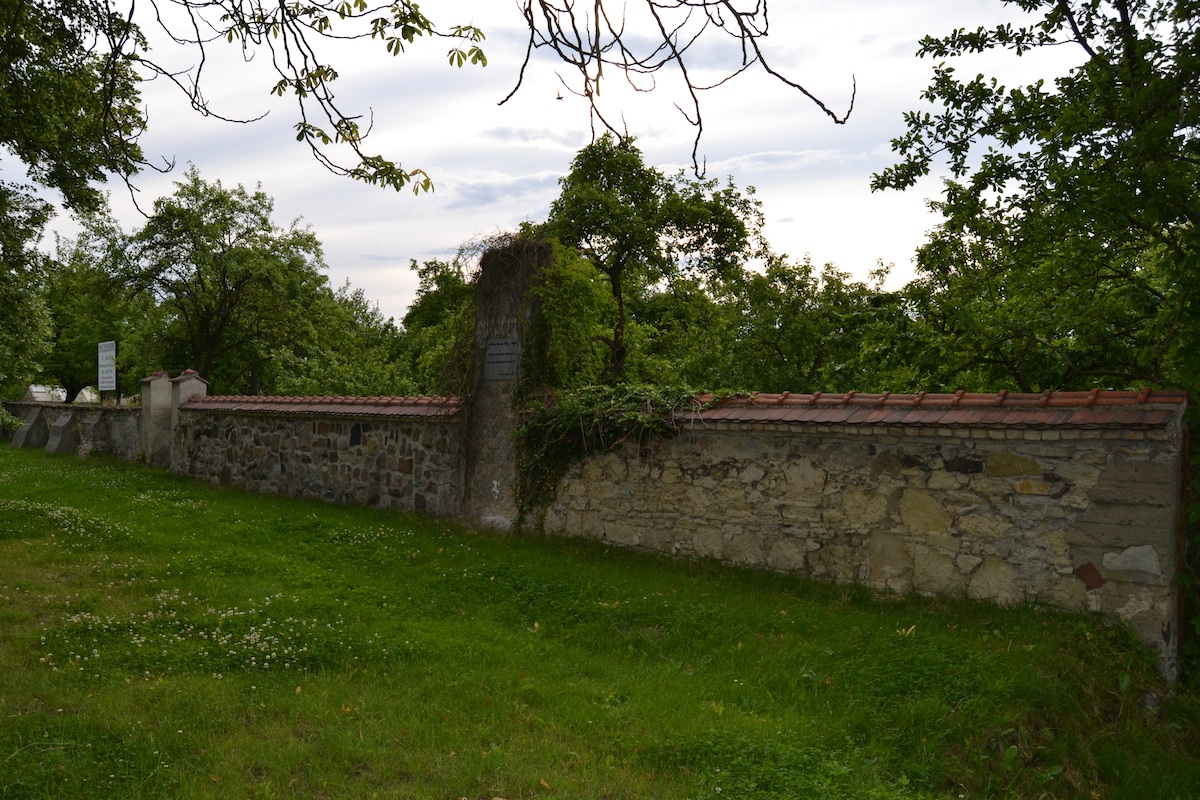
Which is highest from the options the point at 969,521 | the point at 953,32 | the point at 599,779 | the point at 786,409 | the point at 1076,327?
the point at 953,32

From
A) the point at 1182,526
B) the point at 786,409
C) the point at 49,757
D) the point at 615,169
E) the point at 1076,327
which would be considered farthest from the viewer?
the point at 615,169

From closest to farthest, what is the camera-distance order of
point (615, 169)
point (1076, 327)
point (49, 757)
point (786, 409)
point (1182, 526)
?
1. point (49, 757)
2. point (1182, 526)
3. point (786, 409)
4. point (1076, 327)
5. point (615, 169)

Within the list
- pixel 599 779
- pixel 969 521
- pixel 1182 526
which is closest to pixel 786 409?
pixel 969 521

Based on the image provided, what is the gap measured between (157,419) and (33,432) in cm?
842

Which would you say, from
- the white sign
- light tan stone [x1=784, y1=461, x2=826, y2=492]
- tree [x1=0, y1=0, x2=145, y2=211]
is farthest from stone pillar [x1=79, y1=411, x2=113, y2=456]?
light tan stone [x1=784, y1=461, x2=826, y2=492]

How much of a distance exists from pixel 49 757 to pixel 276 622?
2.21m

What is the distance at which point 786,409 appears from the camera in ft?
24.7

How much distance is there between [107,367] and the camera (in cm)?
1844

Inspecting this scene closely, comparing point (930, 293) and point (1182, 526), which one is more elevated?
point (930, 293)

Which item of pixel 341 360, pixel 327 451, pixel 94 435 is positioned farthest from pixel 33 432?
pixel 327 451

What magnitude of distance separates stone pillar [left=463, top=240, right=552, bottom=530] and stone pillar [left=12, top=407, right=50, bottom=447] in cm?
1706

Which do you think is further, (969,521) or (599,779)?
(969,521)

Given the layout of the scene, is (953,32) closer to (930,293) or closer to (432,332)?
(930,293)

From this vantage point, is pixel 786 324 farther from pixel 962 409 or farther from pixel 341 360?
pixel 341 360
